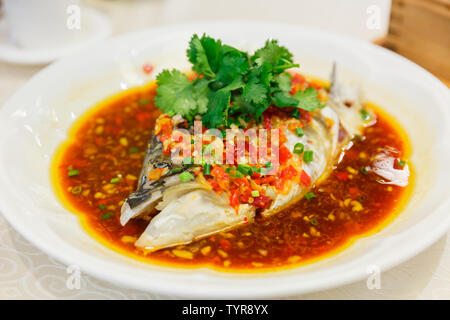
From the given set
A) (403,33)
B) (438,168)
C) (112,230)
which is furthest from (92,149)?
(403,33)

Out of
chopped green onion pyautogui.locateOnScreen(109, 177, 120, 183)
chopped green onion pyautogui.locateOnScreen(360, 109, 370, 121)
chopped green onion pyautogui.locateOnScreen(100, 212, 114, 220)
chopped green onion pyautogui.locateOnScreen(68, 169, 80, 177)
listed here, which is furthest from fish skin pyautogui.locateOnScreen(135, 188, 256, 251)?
chopped green onion pyautogui.locateOnScreen(360, 109, 370, 121)

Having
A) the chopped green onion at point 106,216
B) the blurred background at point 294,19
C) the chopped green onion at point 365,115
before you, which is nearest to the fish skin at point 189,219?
the chopped green onion at point 106,216

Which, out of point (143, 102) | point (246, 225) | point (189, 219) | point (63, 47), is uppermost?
point (63, 47)

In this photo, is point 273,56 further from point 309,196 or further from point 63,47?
point 63,47

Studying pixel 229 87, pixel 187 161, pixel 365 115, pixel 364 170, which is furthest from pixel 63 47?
pixel 364 170

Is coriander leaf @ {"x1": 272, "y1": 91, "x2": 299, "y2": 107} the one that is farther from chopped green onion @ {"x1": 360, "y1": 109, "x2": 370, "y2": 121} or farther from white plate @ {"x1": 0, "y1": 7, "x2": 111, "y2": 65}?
white plate @ {"x1": 0, "y1": 7, "x2": 111, "y2": 65}

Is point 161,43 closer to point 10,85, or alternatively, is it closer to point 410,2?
point 10,85

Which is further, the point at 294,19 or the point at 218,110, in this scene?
the point at 294,19
